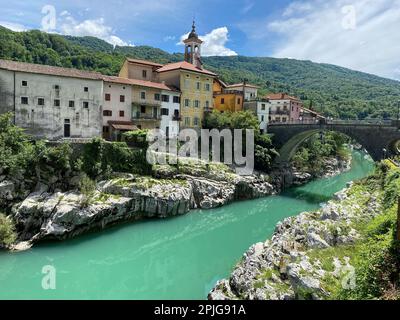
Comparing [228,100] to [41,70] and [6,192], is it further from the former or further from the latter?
[6,192]

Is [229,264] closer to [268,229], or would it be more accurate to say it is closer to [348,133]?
[268,229]

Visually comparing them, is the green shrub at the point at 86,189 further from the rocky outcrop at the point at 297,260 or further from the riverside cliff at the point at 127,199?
the rocky outcrop at the point at 297,260

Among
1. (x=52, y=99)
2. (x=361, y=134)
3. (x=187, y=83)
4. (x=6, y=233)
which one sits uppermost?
(x=187, y=83)

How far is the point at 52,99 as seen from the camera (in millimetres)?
32969

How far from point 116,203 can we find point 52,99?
45.5 ft

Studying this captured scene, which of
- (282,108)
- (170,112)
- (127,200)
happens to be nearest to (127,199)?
(127,200)

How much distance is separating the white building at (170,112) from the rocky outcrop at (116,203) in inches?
431

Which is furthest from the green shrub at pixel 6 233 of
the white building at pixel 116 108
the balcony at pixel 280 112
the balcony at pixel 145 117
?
the balcony at pixel 280 112

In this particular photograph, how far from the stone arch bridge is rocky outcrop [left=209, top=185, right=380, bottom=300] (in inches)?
634

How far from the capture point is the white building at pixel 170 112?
42.3 m

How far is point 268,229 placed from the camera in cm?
2938

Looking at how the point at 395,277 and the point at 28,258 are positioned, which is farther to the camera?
the point at 28,258

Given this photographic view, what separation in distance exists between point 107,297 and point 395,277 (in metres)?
14.0
